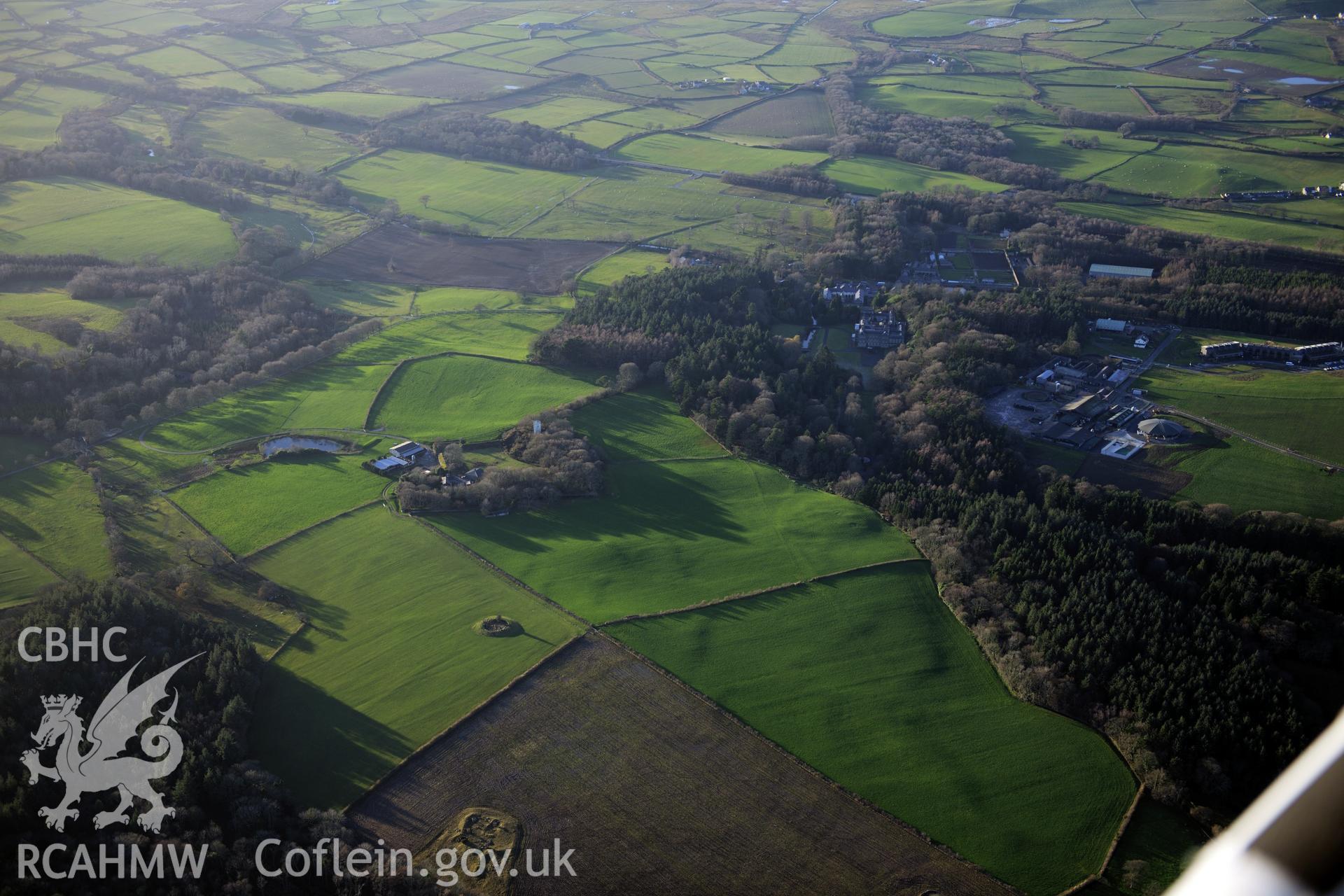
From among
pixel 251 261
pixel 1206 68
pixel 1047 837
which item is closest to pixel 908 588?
pixel 1047 837

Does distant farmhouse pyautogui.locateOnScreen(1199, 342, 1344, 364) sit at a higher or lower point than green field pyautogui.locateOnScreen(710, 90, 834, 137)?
lower

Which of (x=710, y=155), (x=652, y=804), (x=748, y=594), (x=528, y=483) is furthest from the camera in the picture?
(x=710, y=155)

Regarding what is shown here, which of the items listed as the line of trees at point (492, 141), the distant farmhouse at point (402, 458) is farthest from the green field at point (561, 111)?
the distant farmhouse at point (402, 458)

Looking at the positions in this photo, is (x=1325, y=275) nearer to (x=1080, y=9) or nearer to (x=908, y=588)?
(x=908, y=588)

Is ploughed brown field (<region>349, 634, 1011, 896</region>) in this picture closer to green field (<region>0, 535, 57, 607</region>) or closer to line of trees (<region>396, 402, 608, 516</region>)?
line of trees (<region>396, 402, 608, 516</region>)

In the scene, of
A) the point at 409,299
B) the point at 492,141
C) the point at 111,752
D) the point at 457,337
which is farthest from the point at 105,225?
the point at 111,752

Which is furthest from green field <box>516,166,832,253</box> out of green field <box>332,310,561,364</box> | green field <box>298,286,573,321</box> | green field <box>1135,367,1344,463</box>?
green field <box>1135,367,1344,463</box>

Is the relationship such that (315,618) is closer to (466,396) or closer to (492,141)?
(466,396)
